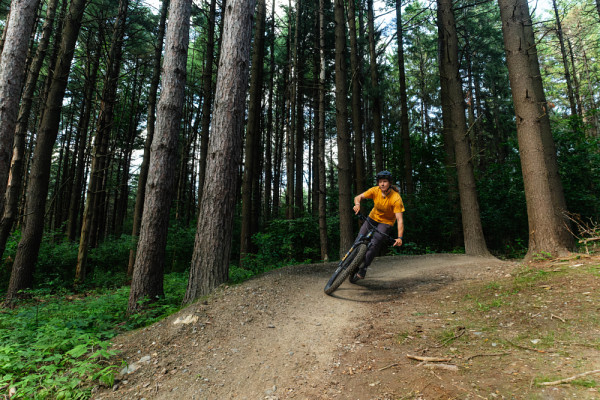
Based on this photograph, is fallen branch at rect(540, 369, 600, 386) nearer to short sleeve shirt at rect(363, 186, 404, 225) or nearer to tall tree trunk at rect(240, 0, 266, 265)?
short sleeve shirt at rect(363, 186, 404, 225)

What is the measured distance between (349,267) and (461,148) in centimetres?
589

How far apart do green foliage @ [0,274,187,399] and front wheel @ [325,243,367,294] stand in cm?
289

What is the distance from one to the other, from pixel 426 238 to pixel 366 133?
631 inches

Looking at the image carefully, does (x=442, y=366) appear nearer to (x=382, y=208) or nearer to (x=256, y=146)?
(x=382, y=208)

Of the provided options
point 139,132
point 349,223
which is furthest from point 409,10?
point 139,132

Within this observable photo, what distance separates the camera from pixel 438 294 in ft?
17.4

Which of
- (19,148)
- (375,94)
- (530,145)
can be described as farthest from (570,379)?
(375,94)

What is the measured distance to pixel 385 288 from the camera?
5.99 meters

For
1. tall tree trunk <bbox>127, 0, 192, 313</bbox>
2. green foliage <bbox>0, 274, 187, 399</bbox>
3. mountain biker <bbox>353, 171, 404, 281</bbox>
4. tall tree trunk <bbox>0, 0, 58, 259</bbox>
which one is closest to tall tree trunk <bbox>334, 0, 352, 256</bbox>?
mountain biker <bbox>353, 171, 404, 281</bbox>

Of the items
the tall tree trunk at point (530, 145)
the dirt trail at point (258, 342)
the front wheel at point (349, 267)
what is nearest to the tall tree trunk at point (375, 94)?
the tall tree trunk at point (530, 145)

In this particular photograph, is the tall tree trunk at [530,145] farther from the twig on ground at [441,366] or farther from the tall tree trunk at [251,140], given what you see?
the tall tree trunk at [251,140]

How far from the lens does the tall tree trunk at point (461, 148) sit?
8336 mm

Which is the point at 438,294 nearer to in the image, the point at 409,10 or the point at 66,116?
the point at 409,10

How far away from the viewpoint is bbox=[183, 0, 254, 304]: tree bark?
17.4ft
